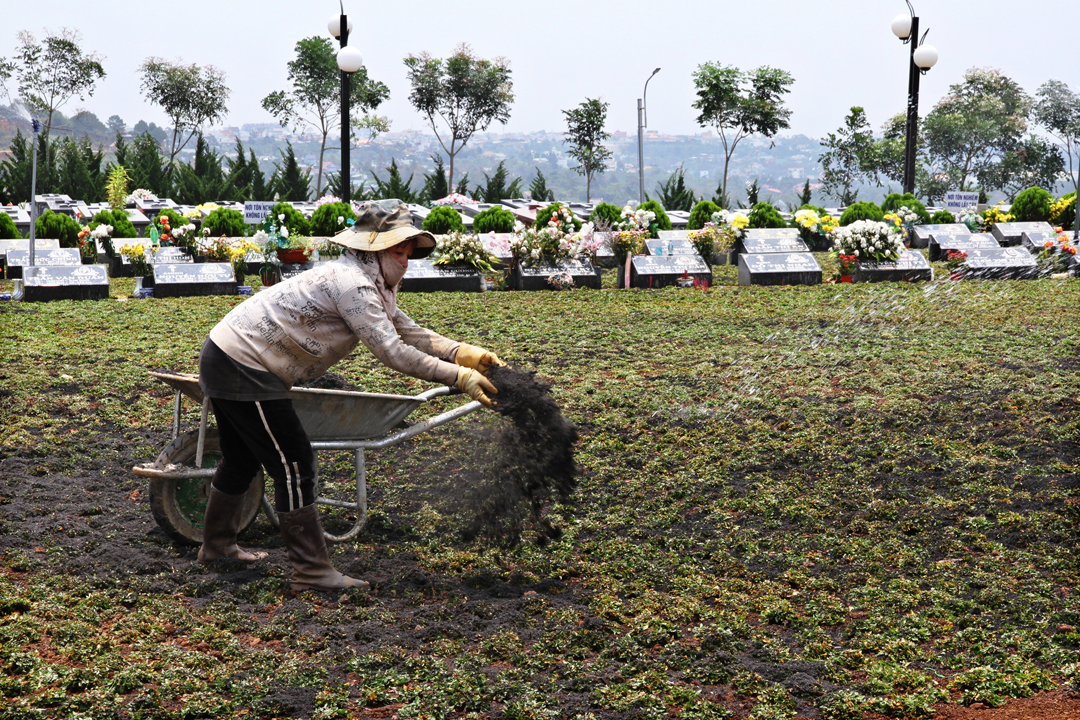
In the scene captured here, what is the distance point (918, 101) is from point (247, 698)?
1870 cm

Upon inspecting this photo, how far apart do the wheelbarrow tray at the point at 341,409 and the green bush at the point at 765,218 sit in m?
13.2

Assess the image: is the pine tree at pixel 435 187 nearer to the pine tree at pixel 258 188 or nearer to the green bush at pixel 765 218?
the pine tree at pixel 258 188

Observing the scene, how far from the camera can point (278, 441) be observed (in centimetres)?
355

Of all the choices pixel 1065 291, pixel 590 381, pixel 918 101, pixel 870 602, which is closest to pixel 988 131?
pixel 918 101

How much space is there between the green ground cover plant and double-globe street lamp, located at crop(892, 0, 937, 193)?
12218mm

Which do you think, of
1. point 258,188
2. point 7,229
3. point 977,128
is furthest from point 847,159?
point 7,229

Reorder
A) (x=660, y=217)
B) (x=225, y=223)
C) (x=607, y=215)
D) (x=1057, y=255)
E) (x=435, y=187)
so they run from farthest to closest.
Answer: (x=435, y=187)
(x=660, y=217)
(x=607, y=215)
(x=1057, y=255)
(x=225, y=223)

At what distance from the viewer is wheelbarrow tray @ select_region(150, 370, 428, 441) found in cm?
366

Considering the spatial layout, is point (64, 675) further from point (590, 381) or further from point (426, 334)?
point (590, 381)

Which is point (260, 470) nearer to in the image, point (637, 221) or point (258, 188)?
point (637, 221)

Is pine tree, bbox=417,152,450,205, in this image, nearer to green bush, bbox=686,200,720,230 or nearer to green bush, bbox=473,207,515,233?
green bush, bbox=686,200,720,230

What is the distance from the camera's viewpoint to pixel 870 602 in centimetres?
356

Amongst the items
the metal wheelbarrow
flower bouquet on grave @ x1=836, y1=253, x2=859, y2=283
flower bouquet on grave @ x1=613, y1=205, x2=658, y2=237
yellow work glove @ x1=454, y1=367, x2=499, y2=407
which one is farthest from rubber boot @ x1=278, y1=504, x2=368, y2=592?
flower bouquet on grave @ x1=613, y1=205, x2=658, y2=237

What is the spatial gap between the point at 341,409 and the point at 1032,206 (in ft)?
57.1
